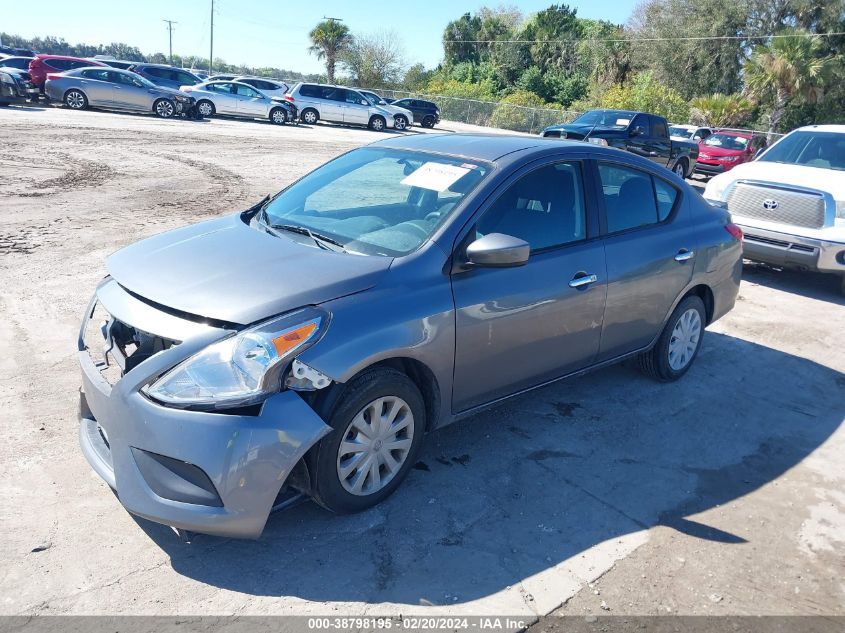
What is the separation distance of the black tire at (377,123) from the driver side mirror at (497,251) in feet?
89.6

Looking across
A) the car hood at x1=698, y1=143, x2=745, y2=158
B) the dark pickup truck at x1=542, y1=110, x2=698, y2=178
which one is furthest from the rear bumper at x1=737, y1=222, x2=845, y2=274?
the car hood at x1=698, y1=143, x2=745, y2=158

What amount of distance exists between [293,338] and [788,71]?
35.5 m

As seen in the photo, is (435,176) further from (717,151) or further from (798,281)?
(717,151)

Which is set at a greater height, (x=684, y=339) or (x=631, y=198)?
(x=631, y=198)

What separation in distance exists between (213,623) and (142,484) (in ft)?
2.13

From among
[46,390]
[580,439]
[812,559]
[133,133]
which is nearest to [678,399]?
[580,439]

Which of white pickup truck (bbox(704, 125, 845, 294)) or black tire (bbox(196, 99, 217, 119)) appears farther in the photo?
black tire (bbox(196, 99, 217, 119))

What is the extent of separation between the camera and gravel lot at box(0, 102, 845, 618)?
2.92 m

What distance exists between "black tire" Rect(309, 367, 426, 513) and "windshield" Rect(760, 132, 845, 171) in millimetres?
8095

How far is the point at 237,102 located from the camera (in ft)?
87.1

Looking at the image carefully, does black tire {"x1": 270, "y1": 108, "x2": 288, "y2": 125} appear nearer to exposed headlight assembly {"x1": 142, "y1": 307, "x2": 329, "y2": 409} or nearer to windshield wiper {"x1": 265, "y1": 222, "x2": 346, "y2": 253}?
windshield wiper {"x1": 265, "y1": 222, "x2": 346, "y2": 253}

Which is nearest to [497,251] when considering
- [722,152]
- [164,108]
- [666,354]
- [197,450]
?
[197,450]

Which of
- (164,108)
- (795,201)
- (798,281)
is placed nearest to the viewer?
(795,201)

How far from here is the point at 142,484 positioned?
288cm
